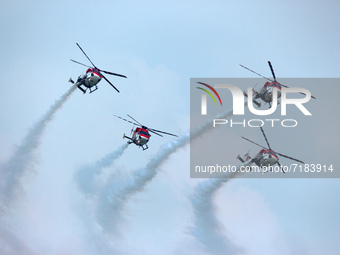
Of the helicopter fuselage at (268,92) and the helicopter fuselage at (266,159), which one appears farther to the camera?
the helicopter fuselage at (268,92)

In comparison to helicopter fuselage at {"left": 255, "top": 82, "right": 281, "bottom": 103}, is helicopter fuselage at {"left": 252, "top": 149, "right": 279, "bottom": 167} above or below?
below

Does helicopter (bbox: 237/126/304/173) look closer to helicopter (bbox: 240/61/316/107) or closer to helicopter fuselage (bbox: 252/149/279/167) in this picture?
helicopter fuselage (bbox: 252/149/279/167)

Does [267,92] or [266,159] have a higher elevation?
[267,92]

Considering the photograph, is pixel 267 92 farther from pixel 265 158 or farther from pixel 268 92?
pixel 265 158

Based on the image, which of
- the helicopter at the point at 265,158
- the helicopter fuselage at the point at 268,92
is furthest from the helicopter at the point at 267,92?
the helicopter at the point at 265,158

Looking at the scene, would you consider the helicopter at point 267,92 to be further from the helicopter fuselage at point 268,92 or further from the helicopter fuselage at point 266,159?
the helicopter fuselage at point 266,159

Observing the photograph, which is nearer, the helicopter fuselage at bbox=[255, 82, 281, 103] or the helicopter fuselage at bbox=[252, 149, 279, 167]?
the helicopter fuselage at bbox=[252, 149, 279, 167]

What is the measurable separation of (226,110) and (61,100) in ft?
82.6

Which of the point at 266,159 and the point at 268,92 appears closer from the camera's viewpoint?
the point at 266,159

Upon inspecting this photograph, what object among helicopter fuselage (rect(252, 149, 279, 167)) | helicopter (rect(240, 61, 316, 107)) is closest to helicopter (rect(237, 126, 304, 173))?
helicopter fuselage (rect(252, 149, 279, 167))

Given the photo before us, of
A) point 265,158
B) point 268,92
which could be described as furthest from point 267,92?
point 265,158

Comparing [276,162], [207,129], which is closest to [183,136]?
[207,129]

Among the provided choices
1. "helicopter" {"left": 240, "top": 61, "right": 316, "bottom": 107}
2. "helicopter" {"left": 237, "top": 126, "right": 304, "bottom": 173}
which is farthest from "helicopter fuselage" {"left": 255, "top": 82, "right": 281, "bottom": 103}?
"helicopter" {"left": 237, "top": 126, "right": 304, "bottom": 173}

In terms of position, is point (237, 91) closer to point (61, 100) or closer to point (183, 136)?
point (183, 136)
